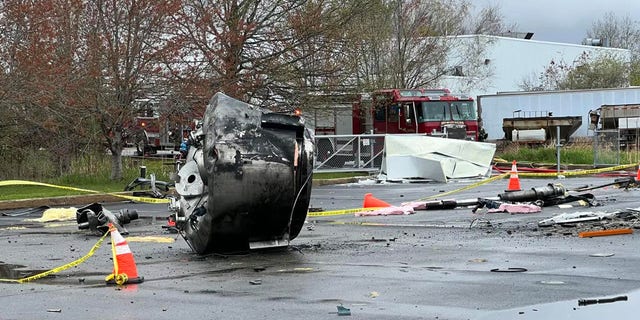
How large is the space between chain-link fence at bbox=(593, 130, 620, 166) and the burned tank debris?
21485 mm

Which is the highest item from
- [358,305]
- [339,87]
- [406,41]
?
[406,41]

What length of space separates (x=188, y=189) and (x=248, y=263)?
4.11 feet

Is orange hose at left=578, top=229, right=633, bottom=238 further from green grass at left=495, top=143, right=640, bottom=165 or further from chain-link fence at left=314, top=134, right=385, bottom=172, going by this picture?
green grass at left=495, top=143, right=640, bottom=165

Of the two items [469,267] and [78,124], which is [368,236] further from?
[78,124]

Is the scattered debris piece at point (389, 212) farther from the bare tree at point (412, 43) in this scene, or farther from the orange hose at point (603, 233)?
the bare tree at point (412, 43)

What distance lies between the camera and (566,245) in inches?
453

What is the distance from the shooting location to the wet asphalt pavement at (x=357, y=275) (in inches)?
307

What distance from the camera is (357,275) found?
9.66m

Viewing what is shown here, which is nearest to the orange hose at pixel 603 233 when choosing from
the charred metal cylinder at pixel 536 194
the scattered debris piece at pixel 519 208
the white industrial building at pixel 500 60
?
the scattered debris piece at pixel 519 208

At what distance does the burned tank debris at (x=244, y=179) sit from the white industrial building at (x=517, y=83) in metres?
38.1

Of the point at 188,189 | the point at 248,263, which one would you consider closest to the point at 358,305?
the point at 248,263

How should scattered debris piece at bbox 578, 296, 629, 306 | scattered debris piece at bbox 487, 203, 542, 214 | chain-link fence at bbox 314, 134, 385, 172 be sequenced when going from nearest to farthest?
scattered debris piece at bbox 578, 296, 629, 306 → scattered debris piece at bbox 487, 203, 542, 214 → chain-link fence at bbox 314, 134, 385, 172

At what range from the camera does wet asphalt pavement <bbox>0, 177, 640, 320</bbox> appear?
307 inches

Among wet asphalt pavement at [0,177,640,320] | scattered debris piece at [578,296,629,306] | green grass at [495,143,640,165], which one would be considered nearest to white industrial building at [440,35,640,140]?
green grass at [495,143,640,165]
